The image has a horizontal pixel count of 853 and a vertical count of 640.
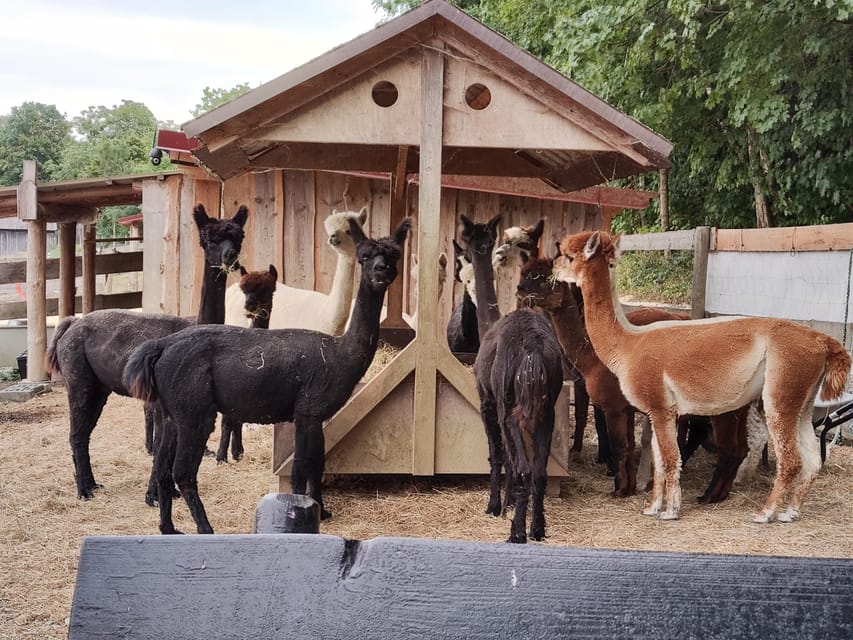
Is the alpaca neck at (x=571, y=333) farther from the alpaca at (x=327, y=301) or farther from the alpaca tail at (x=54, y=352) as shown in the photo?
the alpaca tail at (x=54, y=352)

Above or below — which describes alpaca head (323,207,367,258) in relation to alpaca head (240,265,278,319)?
above

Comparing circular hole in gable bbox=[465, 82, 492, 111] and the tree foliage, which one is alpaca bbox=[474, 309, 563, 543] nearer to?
circular hole in gable bbox=[465, 82, 492, 111]

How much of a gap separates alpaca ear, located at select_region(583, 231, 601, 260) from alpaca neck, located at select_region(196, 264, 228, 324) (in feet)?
8.99

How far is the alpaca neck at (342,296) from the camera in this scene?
6.45 meters

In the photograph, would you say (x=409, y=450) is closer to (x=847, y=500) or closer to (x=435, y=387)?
(x=435, y=387)

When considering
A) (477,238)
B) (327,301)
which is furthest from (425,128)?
(327,301)

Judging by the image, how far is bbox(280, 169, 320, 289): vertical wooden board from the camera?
10328 millimetres

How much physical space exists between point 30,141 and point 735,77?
47208mm

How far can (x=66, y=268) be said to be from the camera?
11.2m

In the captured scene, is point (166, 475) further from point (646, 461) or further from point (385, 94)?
point (385, 94)

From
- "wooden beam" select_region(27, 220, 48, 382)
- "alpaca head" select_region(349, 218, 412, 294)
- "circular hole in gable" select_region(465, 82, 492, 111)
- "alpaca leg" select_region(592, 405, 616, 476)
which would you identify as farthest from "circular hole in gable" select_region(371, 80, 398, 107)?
"wooden beam" select_region(27, 220, 48, 382)

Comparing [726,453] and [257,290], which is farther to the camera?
[257,290]

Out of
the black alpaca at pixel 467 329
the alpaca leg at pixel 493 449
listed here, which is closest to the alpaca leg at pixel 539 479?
the alpaca leg at pixel 493 449

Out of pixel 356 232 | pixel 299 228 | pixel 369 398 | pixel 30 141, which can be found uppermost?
pixel 30 141
